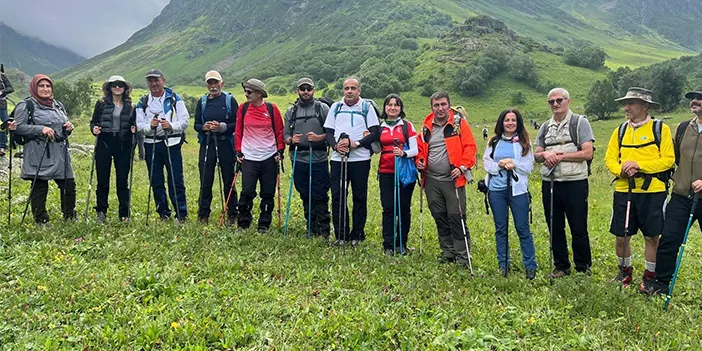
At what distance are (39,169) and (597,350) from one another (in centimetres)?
946

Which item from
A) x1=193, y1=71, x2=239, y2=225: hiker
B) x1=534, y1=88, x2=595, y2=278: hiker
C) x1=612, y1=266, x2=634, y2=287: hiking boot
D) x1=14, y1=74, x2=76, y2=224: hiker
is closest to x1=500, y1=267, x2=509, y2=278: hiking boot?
x1=534, y1=88, x2=595, y2=278: hiker

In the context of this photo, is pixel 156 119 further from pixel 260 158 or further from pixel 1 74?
pixel 1 74

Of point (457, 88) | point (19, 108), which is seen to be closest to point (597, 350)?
point (19, 108)

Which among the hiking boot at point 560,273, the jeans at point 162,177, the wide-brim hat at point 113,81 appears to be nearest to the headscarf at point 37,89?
the wide-brim hat at point 113,81

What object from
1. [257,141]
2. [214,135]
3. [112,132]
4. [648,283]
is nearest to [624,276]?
[648,283]

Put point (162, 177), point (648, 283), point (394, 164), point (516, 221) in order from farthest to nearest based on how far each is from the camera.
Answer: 1. point (162, 177)
2. point (394, 164)
3. point (516, 221)
4. point (648, 283)

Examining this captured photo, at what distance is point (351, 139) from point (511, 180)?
2.97m

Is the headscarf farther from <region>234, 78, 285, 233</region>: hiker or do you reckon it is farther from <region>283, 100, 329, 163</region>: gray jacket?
<region>283, 100, 329, 163</region>: gray jacket

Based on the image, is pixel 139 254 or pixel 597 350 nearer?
pixel 597 350

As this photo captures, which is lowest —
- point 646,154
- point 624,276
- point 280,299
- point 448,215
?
point 624,276

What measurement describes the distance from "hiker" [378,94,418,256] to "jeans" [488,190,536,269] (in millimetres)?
1603

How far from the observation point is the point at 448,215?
822 centimetres

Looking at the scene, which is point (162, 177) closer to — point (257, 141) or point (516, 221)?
point (257, 141)

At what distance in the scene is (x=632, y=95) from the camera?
22.6 ft
